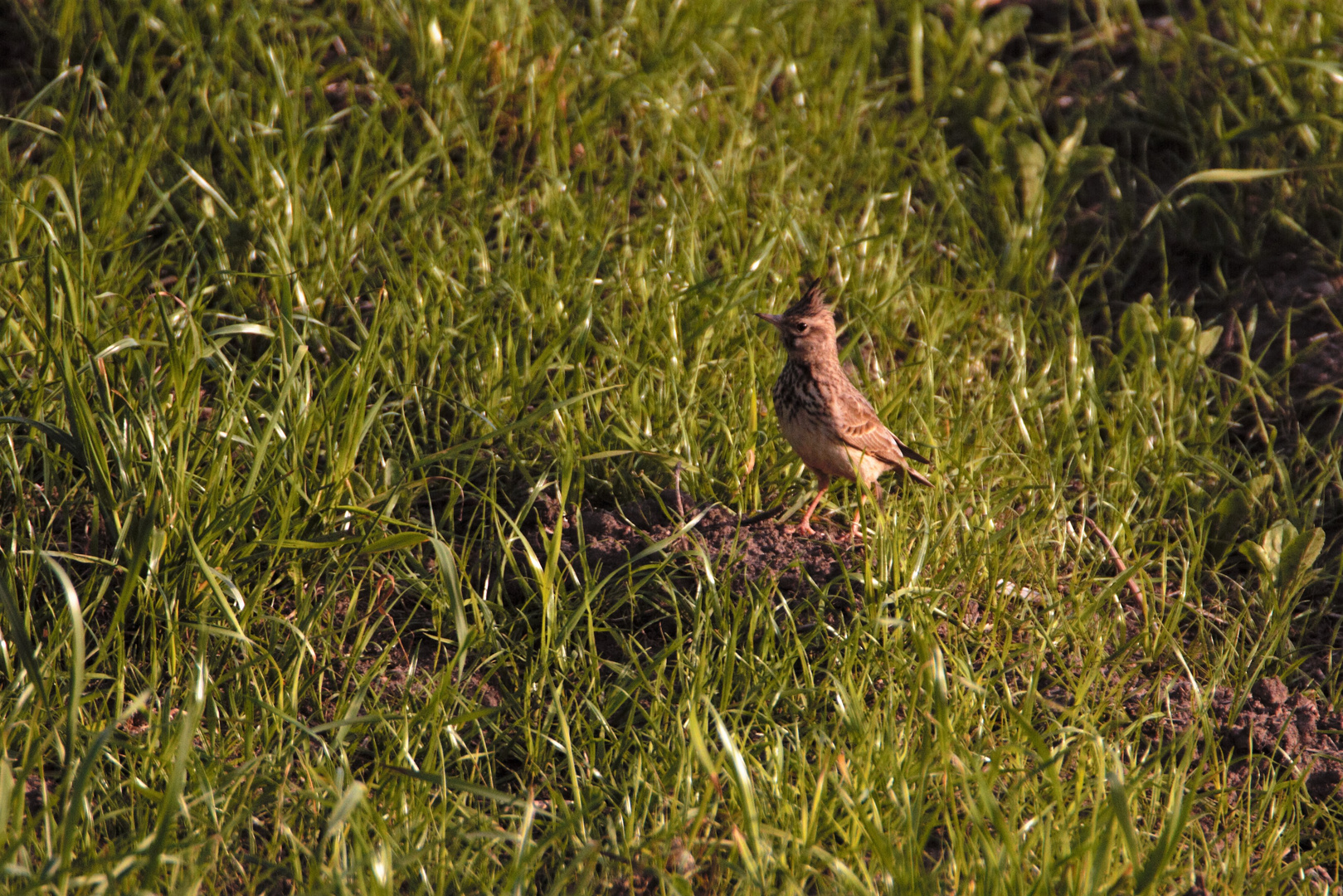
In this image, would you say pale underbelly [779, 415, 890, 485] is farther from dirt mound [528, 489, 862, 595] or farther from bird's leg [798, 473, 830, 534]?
dirt mound [528, 489, 862, 595]

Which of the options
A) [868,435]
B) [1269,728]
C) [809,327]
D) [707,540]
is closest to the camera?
[1269,728]

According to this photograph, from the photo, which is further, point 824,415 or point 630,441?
point 630,441

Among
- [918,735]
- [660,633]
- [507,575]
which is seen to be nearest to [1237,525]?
→ [918,735]

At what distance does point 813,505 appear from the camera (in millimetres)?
4305

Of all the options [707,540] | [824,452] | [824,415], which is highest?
[824,415]

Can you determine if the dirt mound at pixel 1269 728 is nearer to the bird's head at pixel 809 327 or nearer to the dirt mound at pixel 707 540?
the dirt mound at pixel 707 540

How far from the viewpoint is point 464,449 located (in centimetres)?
408

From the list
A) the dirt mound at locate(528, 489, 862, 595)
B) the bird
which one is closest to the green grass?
the dirt mound at locate(528, 489, 862, 595)

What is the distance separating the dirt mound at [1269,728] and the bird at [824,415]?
1113 mm

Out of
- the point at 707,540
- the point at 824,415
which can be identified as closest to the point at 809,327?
the point at 824,415

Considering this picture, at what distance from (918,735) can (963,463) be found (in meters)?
1.34

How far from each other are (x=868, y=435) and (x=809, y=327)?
504mm

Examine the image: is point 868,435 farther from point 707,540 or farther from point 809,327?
point 707,540

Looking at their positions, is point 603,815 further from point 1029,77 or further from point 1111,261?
point 1029,77
